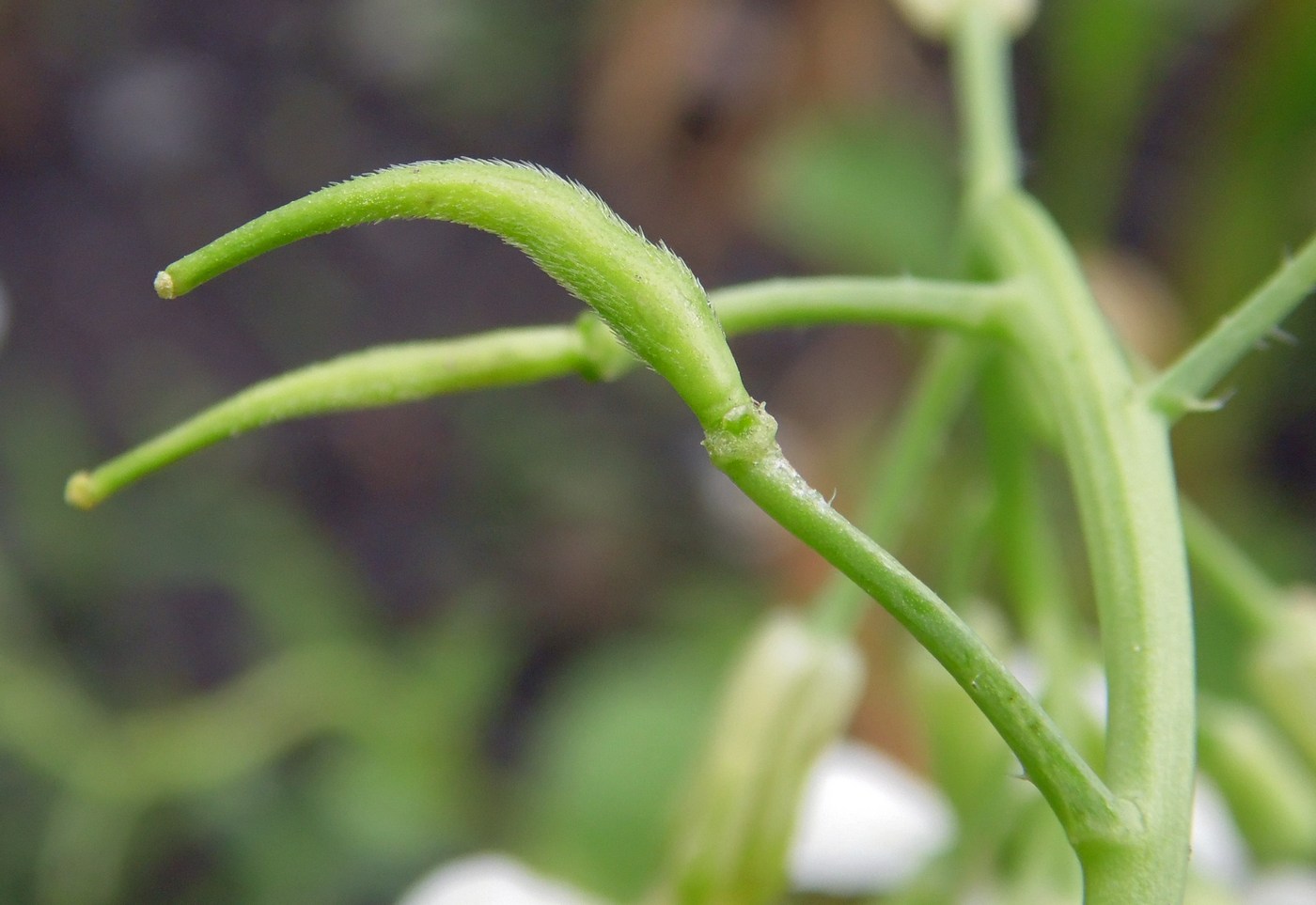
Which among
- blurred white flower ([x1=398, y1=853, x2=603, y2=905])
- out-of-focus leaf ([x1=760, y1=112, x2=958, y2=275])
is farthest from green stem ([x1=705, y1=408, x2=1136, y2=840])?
out-of-focus leaf ([x1=760, y1=112, x2=958, y2=275])

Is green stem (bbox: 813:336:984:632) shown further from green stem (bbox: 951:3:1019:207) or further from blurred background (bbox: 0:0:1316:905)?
blurred background (bbox: 0:0:1316:905)

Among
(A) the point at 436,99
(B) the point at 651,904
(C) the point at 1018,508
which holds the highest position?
(A) the point at 436,99

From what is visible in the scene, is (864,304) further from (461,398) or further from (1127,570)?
(461,398)

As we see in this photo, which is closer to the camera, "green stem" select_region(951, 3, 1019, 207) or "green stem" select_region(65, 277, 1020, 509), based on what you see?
"green stem" select_region(65, 277, 1020, 509)

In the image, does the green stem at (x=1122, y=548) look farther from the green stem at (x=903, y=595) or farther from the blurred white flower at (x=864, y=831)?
the blurred white flower at (x=864, y=831)

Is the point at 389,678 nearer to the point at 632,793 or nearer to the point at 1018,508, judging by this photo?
the point at 632,793

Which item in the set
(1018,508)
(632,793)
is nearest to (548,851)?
(632,793)

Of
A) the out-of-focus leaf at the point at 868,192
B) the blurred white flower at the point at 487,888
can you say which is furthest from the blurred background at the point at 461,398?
the blurred white flower at the point at 487,888
